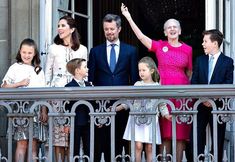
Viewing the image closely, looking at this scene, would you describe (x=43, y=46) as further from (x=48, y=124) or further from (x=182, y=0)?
(x=182, y=0)

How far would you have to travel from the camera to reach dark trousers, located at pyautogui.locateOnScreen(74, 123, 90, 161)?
8828 millimetres

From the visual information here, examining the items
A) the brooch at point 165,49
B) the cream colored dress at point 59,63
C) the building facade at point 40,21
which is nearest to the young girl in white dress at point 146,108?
the brooch at point 165,49

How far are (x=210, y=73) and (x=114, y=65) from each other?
3.48 feet

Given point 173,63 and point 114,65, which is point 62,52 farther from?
point 173,63

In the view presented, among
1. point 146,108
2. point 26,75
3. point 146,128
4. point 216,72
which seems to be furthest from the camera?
point 26,75

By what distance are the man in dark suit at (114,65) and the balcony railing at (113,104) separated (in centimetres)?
69

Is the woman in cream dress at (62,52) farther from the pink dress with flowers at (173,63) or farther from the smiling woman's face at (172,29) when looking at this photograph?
the smiling woman's face at (172,29)

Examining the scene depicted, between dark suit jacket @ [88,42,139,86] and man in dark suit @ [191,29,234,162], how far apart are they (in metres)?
0.70

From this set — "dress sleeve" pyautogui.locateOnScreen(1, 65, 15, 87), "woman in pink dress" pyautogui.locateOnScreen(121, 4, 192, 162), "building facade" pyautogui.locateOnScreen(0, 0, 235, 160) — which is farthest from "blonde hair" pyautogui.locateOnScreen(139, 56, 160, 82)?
"dress sleeve" pyautogui.locateOnScreen(1, 65, 15, 87)

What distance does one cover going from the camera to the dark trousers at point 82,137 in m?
8.83

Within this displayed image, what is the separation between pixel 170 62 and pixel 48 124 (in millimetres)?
1475

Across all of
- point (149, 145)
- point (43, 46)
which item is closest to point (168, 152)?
point (149, 145)

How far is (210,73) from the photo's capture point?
29.3 feet

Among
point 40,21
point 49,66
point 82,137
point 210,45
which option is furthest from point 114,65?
point 40,21
